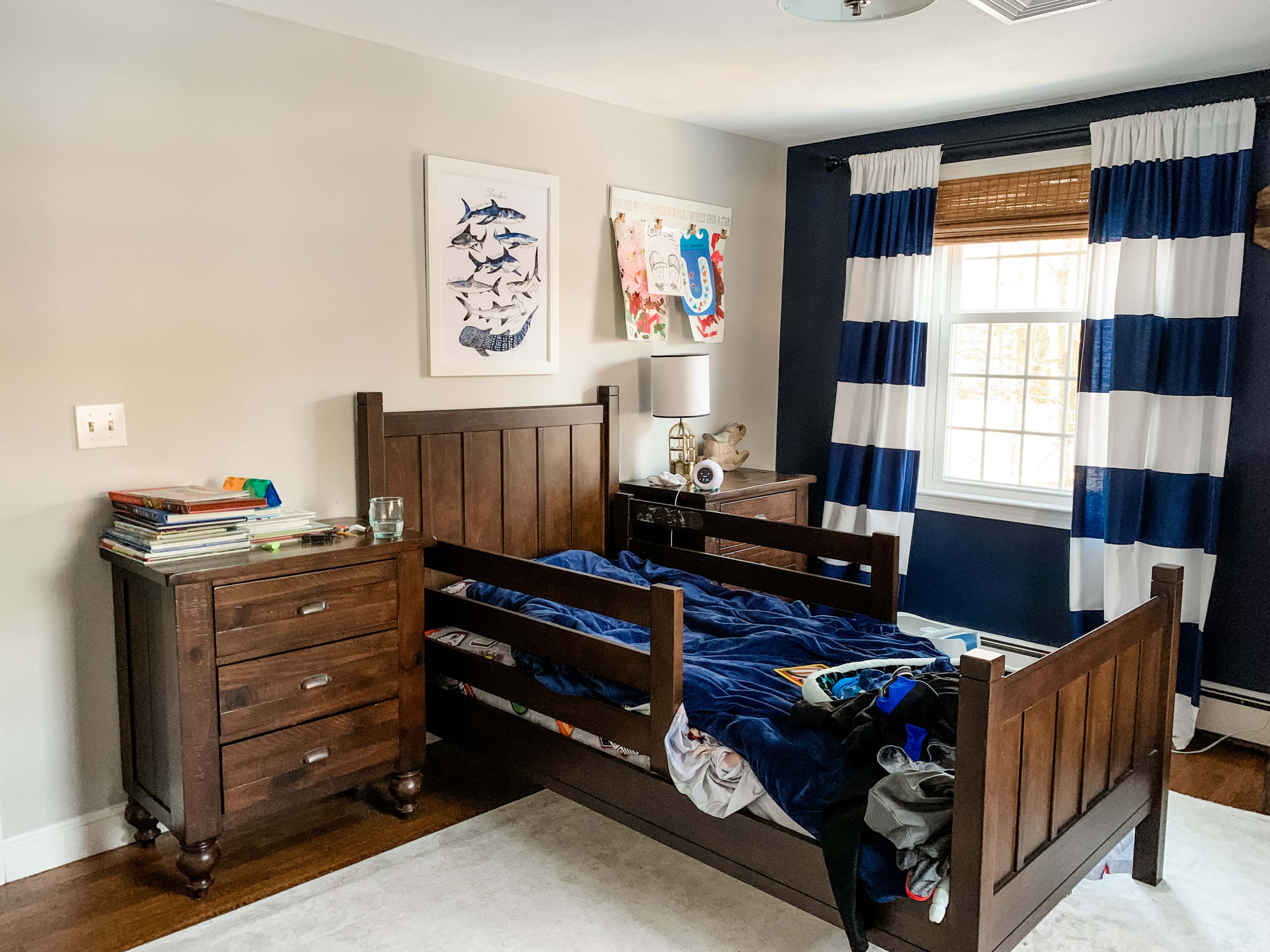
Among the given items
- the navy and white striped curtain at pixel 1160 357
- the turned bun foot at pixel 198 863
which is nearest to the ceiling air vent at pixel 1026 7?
the navy and white striped curtain at pixel 1160 357

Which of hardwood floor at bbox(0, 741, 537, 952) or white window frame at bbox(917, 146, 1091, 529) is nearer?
hardwood floor at bbox(0, 741, 537, 952)

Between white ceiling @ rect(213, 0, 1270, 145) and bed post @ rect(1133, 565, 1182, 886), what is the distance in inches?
58.3

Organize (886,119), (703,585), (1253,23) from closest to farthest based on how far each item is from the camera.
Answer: (1253,23) → (703,585) → (886,119)

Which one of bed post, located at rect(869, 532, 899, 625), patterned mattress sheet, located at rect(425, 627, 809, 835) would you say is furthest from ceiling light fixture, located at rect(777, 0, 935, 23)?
patterned mattress sheet, located at rect(425, 627, 809, 835)

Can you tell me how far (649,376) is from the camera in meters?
3.92

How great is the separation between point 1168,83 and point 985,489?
1595mm

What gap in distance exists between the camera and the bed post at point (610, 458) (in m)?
3.70

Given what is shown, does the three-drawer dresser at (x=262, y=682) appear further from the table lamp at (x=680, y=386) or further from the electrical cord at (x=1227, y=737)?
the electrical cord at (x=1227, y=737)

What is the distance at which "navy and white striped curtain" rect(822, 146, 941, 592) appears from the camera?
3859mm

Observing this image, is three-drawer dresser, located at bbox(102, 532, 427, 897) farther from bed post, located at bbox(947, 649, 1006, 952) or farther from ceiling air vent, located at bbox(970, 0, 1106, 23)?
ceiling air vent, located at bbox(970, 0, 1106, 23)

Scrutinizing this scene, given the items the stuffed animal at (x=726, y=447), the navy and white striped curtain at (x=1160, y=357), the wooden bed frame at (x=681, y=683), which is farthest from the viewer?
the stuffed animal at (x=726, y=447)

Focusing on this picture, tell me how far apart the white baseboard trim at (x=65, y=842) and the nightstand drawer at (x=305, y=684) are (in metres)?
0.59

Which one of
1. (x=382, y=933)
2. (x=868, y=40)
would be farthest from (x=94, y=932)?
(x=868, y=40)

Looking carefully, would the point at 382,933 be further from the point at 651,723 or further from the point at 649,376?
the point at 649,376
